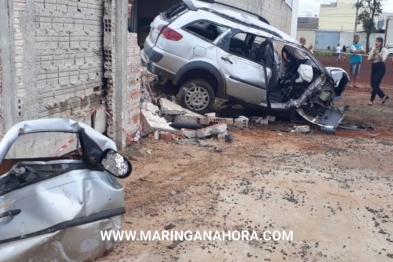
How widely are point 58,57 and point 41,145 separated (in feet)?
3.67

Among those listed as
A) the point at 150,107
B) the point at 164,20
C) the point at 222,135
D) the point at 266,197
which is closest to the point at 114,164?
the point at 266,197

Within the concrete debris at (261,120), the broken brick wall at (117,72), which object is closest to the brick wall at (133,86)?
the broken brick wall at (117,72)

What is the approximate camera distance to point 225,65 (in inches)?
384

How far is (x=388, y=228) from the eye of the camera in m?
4.98

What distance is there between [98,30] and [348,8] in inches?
3790

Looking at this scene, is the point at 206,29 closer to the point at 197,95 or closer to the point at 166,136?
the point at 197,95

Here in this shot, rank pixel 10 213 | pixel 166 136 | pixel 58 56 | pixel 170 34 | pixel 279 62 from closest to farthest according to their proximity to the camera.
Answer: pixel 10 213 < pixel 58 56 < pixel 166 136 < pixel 170 34 < pixel 279 62

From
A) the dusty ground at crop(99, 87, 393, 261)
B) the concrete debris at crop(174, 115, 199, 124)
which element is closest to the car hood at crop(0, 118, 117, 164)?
the dusty ground at crop(99, 87, 393, 261)

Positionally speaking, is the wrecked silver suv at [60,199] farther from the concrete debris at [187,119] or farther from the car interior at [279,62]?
the car interior at [279,62]

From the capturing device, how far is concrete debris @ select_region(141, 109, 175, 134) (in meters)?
8.41

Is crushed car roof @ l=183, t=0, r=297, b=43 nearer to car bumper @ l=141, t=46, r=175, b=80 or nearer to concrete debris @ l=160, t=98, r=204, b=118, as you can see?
car bumper @ l=141, t=46, r=175, b=80

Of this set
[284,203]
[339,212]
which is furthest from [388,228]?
[284,203]

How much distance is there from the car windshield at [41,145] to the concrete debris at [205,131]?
2605 mm

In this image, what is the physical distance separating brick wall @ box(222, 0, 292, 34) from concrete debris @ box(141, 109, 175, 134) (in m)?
9.64
